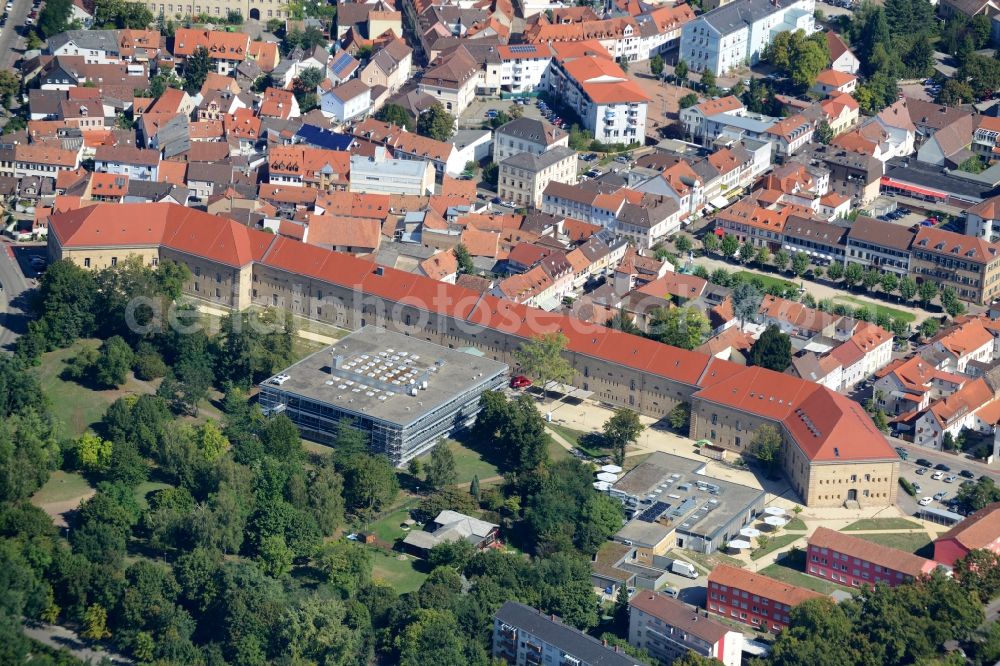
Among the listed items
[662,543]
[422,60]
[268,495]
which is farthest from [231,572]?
[422,60]

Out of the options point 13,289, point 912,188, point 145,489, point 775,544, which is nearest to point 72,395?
point 145,489

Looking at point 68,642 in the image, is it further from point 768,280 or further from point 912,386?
point 768,280

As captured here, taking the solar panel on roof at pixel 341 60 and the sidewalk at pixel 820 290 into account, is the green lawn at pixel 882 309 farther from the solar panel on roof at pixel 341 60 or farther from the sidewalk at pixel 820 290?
the solar panel on roof at pixel 341 60

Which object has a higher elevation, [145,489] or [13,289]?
[13,289]

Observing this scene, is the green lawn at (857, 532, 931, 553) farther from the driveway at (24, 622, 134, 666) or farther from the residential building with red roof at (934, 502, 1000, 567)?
the driveway at (24, 622, 134, 666)

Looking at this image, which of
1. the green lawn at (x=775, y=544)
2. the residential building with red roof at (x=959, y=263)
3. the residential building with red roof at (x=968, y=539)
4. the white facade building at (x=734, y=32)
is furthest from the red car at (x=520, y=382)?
the white facade building at (x=734, y=32)

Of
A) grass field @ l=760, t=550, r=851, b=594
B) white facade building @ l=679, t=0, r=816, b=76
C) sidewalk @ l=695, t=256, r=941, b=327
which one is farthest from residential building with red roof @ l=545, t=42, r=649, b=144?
grass field @ l=760, t=550, r=851, b=594
